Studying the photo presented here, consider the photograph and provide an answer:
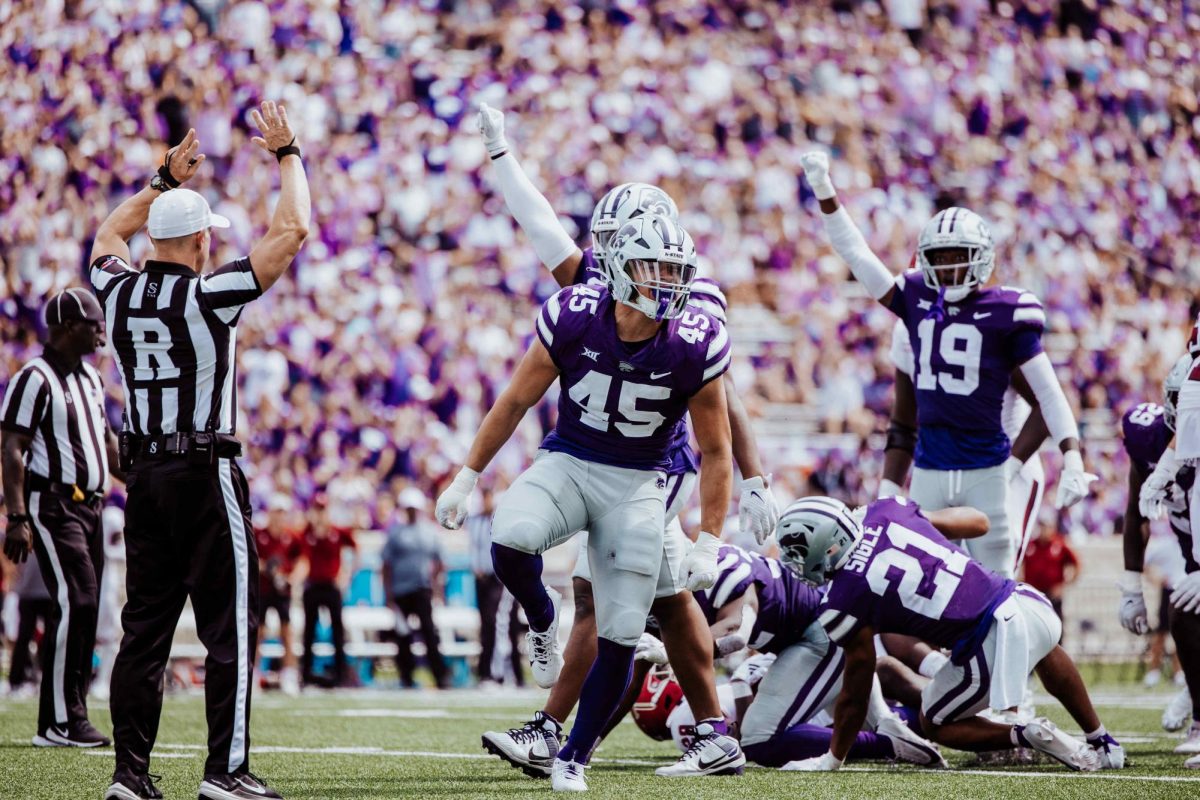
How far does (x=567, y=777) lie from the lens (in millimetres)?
5336

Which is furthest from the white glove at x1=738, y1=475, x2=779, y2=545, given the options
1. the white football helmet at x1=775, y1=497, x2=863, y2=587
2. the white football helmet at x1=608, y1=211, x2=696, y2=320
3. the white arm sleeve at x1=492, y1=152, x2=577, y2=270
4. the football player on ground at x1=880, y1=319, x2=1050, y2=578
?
the football player on ground at x1=880, y1=319, x2=1050, y2=578

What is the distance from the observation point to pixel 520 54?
20.4 metres

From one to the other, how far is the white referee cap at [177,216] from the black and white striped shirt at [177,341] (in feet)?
0.35

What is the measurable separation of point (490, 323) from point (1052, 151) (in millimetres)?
9305

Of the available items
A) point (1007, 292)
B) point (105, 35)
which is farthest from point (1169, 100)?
point (1007, 292)

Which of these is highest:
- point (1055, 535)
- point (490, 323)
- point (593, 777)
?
point (490, 323)

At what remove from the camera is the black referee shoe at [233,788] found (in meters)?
4.86

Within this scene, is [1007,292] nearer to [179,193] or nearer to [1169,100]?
[179,193]

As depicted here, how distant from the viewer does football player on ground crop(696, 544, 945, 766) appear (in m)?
6.52

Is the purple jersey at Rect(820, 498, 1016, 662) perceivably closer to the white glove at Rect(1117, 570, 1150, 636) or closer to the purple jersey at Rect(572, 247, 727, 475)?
the purple jersey at Rect(572, 247, 727, 475)

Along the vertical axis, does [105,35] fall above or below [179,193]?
above

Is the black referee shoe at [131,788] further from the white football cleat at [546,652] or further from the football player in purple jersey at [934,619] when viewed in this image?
the football player in purple jersey at [934,619]

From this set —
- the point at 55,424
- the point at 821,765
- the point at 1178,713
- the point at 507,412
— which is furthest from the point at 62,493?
the point at 1178,713

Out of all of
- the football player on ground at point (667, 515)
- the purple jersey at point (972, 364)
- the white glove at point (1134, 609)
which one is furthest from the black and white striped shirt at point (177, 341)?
the white glove at point (1134, 609)
